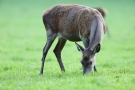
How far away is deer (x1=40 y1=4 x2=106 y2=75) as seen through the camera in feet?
28.9

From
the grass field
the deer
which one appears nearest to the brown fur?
the deer

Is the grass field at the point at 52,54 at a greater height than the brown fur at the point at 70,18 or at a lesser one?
lesser

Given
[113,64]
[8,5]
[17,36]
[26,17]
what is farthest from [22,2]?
[113,64]

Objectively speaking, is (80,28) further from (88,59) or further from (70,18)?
(88,59)

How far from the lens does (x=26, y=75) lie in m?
9.59

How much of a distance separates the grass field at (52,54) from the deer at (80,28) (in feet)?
1.60

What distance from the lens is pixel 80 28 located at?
9.52 m

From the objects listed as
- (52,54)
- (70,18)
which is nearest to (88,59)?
(70,18)

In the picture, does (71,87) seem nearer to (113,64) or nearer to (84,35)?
(84,35)

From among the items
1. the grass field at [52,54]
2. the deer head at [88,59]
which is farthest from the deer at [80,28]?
the grass field at [52,54]

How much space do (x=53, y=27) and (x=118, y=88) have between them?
3.34 meters

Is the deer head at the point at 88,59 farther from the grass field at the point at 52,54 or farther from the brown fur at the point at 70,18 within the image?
the brown fur at the point at 70,18

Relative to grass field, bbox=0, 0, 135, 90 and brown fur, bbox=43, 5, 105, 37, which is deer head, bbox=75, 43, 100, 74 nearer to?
grass field, bbox=0, 0, 135, 90

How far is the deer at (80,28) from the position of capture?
28.9 ft
